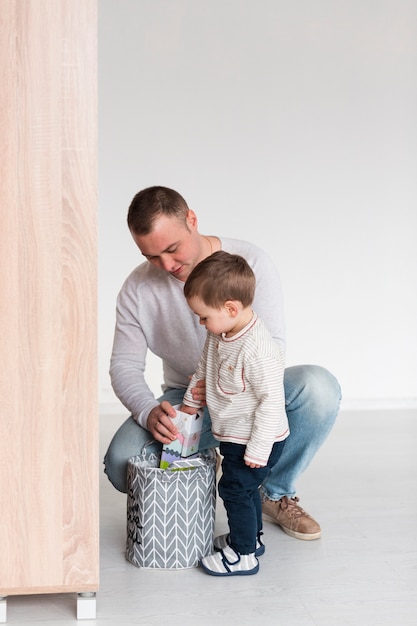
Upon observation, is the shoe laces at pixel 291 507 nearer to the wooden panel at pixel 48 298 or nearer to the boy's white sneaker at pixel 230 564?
the boy's white sneaker at pixel 230 564

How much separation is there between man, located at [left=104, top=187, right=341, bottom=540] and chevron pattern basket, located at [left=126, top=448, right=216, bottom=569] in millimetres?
136

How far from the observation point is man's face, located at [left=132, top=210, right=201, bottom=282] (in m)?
2.23

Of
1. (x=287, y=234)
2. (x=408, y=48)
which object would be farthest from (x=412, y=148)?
(x=287, y=234)

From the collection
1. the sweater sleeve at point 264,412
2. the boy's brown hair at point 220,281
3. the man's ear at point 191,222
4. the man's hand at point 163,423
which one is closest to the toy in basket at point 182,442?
the man's hand at point 163,423

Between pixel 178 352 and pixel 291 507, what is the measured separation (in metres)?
0.52

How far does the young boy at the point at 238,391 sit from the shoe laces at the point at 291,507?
0.84 feet

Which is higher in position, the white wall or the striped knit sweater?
the white wall

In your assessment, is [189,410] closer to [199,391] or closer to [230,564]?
[199,391]

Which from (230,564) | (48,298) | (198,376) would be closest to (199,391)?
(198,376)

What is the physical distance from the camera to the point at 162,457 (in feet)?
7.40

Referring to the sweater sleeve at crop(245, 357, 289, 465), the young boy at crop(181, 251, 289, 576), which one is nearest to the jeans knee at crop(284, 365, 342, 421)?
the young boy at crop(181, 251, 289, 576)

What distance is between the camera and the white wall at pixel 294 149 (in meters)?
4.29

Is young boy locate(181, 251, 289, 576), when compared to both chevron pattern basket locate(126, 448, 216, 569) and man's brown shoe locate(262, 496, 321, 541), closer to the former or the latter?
chevron pattern basket locate(126, 448, 216, 569)

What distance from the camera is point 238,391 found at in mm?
2098
